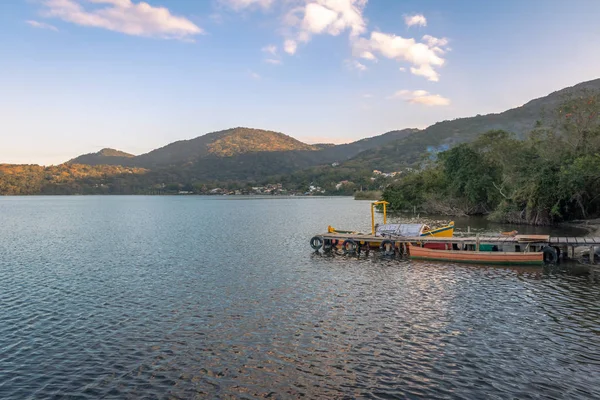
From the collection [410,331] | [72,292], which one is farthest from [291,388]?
[72,292]

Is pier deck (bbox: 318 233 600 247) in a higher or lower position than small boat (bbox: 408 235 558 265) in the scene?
higher

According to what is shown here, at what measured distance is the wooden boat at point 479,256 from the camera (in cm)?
3409

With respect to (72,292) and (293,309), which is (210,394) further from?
(72,292)

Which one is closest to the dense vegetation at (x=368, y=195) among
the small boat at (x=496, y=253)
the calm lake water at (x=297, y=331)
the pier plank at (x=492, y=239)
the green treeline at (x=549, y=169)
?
the green treeline at (x=549, y=169)

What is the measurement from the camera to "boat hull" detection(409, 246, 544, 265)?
112ft

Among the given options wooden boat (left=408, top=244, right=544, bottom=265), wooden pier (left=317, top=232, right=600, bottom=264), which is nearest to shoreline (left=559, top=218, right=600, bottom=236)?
wooden pier (left=317, top=232, right=600, bottom=264)

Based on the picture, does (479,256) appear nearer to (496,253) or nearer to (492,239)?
(496,253)

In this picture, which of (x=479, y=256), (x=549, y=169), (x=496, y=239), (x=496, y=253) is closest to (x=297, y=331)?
(x=479, y=256)

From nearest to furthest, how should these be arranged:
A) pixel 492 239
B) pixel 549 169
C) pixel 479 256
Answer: pixel 479 256, pixel 492 239, pixel 549 169

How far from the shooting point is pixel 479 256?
3559 cm

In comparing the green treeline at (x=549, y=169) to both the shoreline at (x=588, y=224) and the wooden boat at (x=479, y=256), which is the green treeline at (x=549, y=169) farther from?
the wooden boat at (x=479, y=256)

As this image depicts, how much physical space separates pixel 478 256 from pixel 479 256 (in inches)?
3.5

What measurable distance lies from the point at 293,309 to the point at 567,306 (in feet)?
50.7

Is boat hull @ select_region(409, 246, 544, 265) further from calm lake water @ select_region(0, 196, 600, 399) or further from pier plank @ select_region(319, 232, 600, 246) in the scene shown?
pier plank @ select_region(319, 232, 600, 246)
